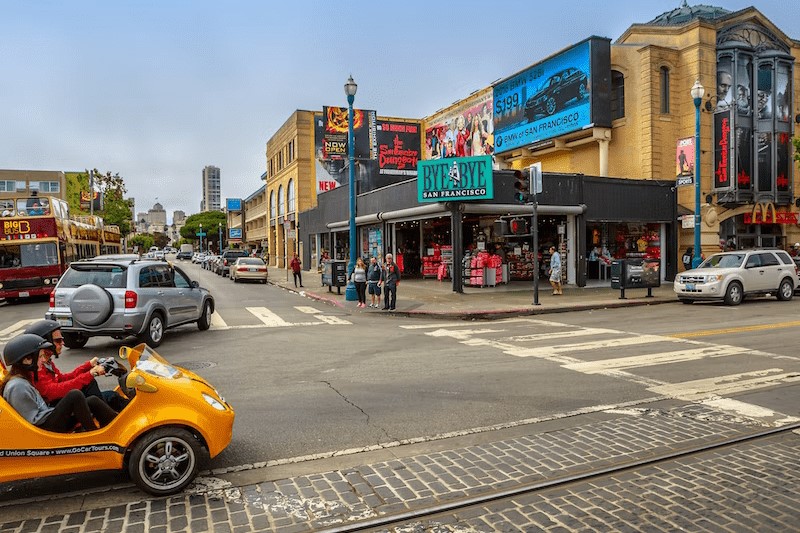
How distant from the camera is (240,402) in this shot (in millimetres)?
6797

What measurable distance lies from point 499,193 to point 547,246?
6219mm

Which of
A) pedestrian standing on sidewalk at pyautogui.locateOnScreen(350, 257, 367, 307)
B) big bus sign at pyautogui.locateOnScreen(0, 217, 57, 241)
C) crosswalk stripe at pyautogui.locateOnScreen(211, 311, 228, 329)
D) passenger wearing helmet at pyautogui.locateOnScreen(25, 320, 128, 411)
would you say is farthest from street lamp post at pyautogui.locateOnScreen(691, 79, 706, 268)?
big bus sign at pyautogui.locateOnScreen(0, 217, 57, 241)

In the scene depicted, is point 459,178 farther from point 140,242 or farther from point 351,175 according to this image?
point 140,242

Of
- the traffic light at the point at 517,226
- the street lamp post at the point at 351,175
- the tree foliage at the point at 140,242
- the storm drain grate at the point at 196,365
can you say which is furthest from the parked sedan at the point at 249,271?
the tree foliage at the point at 140,242

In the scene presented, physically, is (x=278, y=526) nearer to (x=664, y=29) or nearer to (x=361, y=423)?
(x=361, y=423)

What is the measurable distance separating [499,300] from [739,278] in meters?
7.37

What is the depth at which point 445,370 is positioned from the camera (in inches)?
333

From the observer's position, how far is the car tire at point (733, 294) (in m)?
17.2

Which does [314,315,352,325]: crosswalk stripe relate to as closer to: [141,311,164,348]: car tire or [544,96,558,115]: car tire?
[141,311,164,348]: car tire

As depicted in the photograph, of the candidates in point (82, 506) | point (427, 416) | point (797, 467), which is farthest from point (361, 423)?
point (797, 467)

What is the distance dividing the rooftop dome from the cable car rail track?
3126 cm

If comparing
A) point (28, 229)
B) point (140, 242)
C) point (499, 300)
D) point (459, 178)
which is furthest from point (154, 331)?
point (140, 242)

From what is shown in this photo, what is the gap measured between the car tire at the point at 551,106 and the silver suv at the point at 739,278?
13.0 m

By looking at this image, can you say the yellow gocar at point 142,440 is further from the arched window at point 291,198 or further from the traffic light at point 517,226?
the arched window at point 291,198
